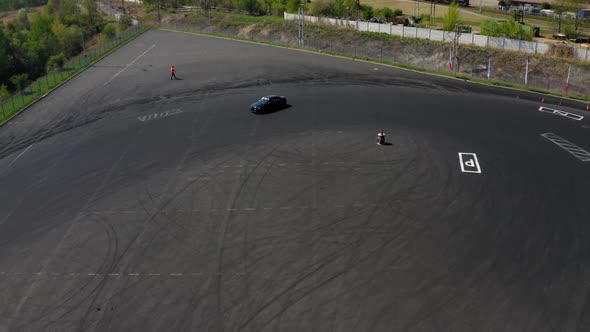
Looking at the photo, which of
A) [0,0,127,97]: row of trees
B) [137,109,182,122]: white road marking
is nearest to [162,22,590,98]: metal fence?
[137,109,182,122]: white road marking

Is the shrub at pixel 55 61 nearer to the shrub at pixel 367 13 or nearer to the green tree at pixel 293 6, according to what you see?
the green tree at pixel 293 6

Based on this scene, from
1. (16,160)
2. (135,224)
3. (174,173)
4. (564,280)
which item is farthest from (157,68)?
(564,280)

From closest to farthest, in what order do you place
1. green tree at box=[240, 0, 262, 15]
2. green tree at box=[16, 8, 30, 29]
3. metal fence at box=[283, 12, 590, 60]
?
metal fence at box=[283, 12, 590, 60] → green tree at box=[240, 0, 262, 15] → green tree at box=[16, 8, 30, 29]

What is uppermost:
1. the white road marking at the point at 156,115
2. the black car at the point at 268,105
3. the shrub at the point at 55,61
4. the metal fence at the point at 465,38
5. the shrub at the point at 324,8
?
the shrub at the point at 324,8

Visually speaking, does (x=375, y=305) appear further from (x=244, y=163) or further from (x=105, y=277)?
(x=244, y=163)

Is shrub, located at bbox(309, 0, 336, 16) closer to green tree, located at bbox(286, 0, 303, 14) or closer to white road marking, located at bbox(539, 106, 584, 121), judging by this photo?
green tree, located at bbox(286, 0, 303, 14)

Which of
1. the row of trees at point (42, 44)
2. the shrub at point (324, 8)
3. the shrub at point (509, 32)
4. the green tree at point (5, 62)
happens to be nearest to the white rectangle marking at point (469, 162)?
the shrub at point (509, 32)

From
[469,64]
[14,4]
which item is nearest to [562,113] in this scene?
[469,64]
